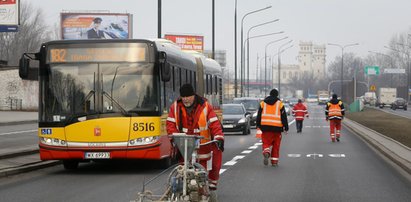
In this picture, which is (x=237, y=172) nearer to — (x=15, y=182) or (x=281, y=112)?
(x=281, y=112)

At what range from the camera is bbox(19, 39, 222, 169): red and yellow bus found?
15.6 m

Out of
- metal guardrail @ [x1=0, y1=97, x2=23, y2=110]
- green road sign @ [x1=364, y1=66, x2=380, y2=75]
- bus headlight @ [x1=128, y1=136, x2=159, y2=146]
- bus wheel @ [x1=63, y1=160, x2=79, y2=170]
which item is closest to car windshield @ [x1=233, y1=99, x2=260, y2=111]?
bus wheel @ [x1=63, y1=160, x2=79, y2=170]

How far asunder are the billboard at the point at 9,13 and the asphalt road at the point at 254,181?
1172 centimetres

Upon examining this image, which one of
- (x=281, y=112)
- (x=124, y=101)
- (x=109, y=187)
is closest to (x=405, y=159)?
(x=281, y=112)

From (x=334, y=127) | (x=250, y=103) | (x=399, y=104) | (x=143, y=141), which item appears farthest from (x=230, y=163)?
(x=399, y=104)

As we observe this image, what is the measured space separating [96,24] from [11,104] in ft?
30.6

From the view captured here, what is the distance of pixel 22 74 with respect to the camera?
15.1 meters

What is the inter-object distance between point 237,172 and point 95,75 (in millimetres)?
3342

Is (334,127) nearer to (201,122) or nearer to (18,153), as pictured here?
(18,153)

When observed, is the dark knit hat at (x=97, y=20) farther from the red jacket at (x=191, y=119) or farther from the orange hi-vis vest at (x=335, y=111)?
the red jacket at (x=191, y=119)

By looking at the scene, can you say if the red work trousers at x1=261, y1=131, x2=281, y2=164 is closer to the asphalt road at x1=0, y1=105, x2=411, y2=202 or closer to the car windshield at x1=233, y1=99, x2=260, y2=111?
the asphalt road at x1=0, y1=105, x2=411, y2=202

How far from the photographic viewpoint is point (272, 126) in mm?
17109

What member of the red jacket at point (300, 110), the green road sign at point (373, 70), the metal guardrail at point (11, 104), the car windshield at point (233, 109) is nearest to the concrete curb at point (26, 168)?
the car windshield at point (233, 109)

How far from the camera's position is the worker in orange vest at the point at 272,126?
56.1 feet
